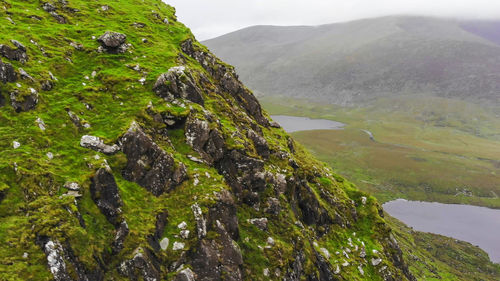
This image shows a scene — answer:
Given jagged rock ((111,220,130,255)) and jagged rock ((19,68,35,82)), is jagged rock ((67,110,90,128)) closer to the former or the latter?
jagged rock ((19,68,35,82))

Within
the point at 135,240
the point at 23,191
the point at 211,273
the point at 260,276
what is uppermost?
the point at 23,191

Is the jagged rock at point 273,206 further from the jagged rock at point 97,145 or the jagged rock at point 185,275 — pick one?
the jagged rock at point 97,145

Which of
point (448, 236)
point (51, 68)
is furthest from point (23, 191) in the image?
point (448, 236)

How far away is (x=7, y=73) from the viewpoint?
742 inches

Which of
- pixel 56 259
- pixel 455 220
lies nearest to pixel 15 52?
pixel 56 259

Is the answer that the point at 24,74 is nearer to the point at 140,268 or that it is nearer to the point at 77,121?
the point at 77,121

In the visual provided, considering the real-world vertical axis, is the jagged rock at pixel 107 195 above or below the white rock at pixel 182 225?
above

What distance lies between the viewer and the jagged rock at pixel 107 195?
16.4 metres

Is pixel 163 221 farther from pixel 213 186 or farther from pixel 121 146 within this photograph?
pixel 121 146

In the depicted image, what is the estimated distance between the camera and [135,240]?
16188 millimetres

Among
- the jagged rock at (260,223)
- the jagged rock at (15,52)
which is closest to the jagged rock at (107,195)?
the jagged rock at (260,223)

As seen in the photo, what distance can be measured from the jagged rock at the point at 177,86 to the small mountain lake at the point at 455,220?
11245 centimetres

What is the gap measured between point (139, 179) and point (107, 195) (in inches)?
101

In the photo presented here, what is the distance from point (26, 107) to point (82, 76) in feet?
21.4
